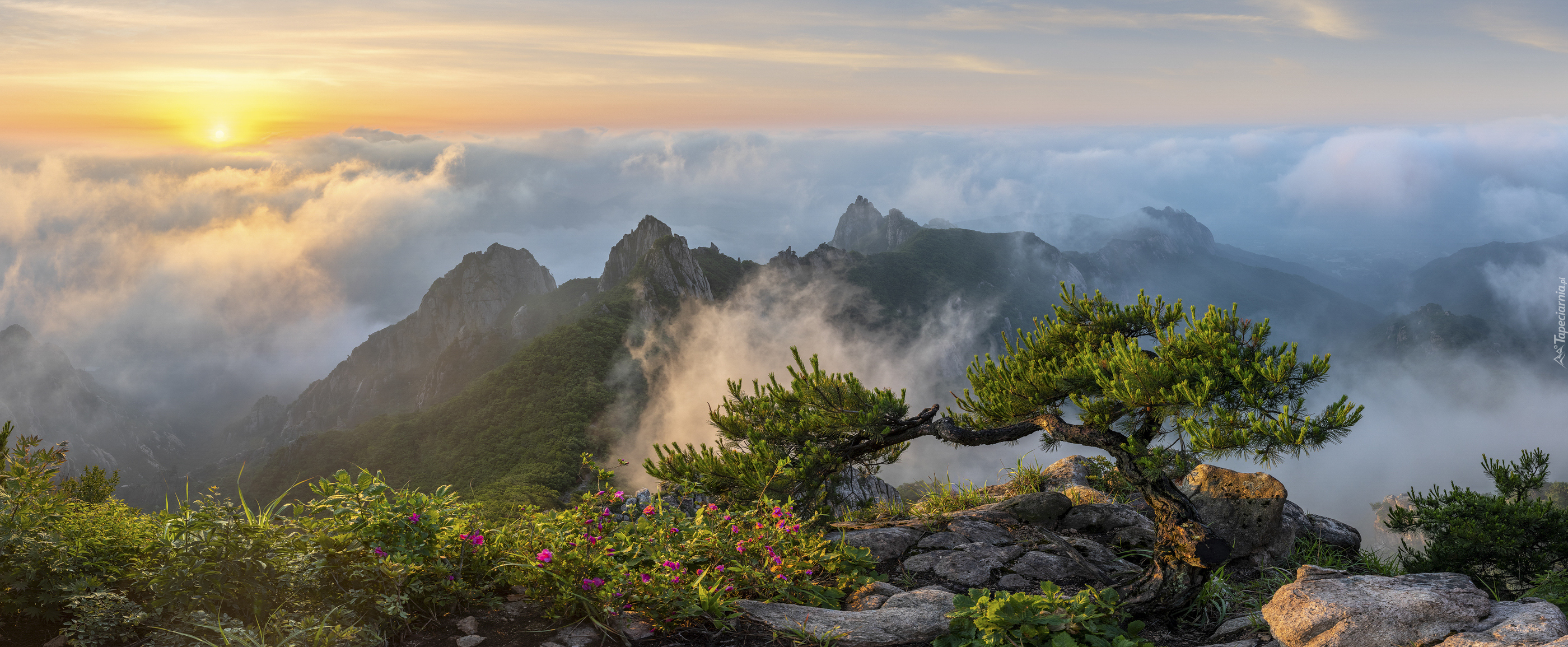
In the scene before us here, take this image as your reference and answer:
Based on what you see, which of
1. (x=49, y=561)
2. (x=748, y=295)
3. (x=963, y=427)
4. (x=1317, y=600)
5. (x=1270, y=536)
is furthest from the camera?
(x=748, y=295)

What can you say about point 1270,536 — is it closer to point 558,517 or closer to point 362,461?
point 558,517

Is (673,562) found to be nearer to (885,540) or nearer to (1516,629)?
(885,540)

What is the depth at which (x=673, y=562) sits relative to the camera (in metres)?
5.12

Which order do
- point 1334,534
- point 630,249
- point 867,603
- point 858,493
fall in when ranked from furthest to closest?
point 630,249, point 858,493, point 1334,534, point 867,603

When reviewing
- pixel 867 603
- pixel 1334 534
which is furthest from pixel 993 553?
pixel 1334 534

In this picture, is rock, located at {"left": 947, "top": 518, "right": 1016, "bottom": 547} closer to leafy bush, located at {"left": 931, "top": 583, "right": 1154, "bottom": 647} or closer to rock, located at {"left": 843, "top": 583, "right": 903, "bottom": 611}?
rock, located at {"left": 843, "top": 583, "right": 903, "bottom": 611}

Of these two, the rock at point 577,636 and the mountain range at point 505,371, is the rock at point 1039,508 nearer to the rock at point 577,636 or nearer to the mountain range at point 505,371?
the rock at point 577,636

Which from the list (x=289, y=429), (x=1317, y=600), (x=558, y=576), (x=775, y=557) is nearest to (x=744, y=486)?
(x=775, y=557)

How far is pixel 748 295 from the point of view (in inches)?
5994

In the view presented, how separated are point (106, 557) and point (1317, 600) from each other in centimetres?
844

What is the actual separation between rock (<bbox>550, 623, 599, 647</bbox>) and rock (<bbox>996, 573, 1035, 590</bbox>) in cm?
453

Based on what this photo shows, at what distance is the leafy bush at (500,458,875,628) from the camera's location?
4.99m

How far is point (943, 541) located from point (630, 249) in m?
147

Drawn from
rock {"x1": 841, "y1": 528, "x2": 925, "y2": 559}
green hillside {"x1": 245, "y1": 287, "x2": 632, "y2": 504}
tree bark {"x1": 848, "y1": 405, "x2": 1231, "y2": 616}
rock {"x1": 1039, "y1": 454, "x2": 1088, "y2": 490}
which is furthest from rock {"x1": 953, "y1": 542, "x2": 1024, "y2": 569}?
green hillside {"x1": 245, "y1": 287, "x2": 632, "y2": 504}
